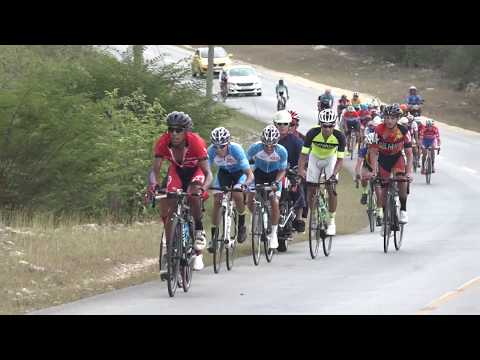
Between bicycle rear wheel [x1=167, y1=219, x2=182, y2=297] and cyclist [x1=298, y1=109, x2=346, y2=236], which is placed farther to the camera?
cyclist [x1=298, y1=109, x2=346, y2=236]

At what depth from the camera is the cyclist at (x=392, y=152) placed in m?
19.5

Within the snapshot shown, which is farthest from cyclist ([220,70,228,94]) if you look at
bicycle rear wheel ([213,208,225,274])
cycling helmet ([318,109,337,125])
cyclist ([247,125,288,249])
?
bicycle rear wheel ([213,208,225,274])

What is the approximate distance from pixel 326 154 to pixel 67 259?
469 cm

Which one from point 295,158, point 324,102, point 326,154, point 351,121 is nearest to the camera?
point 326,154

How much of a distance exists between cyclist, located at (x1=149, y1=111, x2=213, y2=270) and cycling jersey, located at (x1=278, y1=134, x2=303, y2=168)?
495cm

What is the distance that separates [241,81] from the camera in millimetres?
62312

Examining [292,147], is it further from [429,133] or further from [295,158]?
[429,133]

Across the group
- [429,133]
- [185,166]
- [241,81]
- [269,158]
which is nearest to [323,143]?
[269,158]

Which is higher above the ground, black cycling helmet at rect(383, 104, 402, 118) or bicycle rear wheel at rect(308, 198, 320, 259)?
black cycling helmet at rect(383, 104, 402, 118)

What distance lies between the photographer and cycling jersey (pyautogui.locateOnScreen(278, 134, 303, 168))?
1992cm

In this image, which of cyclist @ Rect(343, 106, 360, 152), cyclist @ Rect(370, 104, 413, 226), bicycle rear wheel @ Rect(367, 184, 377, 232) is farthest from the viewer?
cyclist @ Rect(343, 106, 360, 152)

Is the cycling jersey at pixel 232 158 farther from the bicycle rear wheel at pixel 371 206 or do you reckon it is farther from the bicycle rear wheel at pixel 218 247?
the bicycle rear wheel at pixel 371 206

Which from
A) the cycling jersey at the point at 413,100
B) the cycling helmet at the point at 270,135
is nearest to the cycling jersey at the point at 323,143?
the cycling helmet at the point at 270,135

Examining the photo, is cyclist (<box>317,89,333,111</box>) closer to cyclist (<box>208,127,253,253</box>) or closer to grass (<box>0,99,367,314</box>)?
grass (<box>0,99,367,314</box>)
